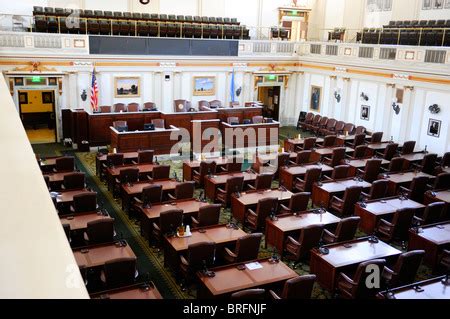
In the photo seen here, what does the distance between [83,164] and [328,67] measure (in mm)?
11179

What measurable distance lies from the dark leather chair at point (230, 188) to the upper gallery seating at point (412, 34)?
916 centimetres

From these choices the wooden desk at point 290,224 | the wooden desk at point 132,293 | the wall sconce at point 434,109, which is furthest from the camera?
the wall sconce at point 434,109

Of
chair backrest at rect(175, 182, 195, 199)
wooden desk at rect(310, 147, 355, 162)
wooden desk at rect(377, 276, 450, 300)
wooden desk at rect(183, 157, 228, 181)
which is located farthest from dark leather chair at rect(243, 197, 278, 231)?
wooden desk at rect(310, 147, 355, 162)

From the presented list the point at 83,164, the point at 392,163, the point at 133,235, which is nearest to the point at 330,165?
the point at 392,163

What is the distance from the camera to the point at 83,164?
14820 mm

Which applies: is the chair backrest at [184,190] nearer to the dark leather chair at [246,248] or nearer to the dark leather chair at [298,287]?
the dark leather chair at [246,248]

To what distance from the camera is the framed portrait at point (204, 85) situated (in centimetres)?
1984

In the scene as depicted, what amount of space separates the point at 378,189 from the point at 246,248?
469 centimetres

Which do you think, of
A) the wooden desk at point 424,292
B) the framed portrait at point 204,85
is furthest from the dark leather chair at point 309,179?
the framed portrait at point 204,85

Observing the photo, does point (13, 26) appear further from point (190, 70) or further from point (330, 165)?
point (330, 165)

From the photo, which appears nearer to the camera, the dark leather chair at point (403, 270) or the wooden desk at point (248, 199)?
the dark leather chair at point (403, 270)

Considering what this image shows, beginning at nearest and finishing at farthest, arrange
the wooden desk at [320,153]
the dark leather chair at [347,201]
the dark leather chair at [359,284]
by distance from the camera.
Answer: the dark leather chair at [359,284] → the dark leather chair at [347,201] → the wooden desk at [320,153]

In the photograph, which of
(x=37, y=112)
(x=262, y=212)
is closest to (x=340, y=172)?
(x=262, y=212)

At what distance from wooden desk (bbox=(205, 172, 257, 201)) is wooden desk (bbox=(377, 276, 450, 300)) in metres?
5.40
